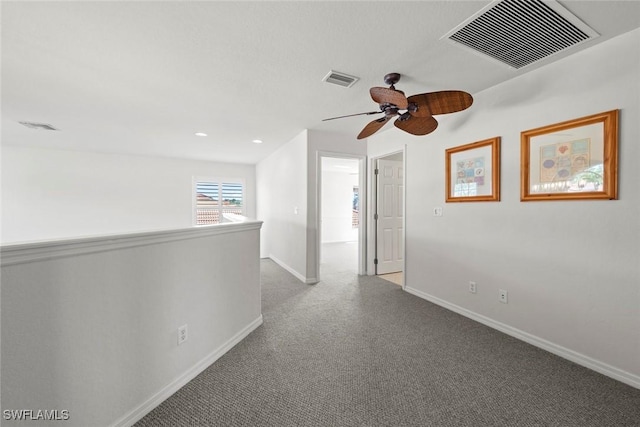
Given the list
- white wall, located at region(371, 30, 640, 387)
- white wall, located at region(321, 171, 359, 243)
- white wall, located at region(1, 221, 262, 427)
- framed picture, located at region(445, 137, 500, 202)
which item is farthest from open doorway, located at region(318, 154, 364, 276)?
white wall, located at region(1, 221, 262, 427)

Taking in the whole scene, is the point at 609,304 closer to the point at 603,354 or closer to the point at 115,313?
the point at 603,354

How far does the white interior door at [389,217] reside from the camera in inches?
168

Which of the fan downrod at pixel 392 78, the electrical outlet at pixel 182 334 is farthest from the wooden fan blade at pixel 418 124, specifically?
the electrical outlet at pixel 182 334

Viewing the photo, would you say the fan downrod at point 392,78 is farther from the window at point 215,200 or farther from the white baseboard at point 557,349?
the window at point 215,200

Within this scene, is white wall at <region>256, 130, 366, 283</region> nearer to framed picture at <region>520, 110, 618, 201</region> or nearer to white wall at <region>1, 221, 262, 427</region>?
white wall at <region>1, 221, 262, 427</region>

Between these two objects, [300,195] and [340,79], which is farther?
[300,195]

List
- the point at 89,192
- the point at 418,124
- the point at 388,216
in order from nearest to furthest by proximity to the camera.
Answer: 1. the point at 418,124
2. the point at 388,216
3. the point at 89,192

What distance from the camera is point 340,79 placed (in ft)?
7.45

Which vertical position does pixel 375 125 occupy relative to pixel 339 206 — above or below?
above

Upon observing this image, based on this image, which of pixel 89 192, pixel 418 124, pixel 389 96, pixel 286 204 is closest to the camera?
pixel 389 96

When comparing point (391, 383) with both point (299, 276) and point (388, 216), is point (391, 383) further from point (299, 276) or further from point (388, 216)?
point (388, 216)

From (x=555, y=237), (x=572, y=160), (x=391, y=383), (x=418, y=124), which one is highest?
(x=418, y=124)

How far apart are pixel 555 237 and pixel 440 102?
1458 millimetres

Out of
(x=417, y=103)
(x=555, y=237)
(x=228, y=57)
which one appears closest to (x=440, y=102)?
(x=417, y=103)
